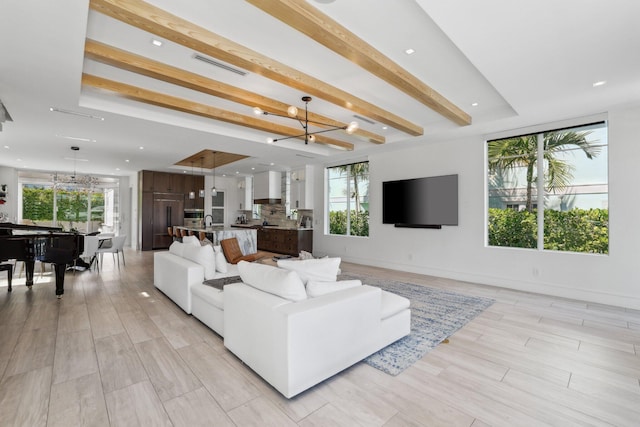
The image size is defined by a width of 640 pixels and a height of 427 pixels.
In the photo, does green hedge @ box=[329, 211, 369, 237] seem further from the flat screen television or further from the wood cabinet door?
the wood cabinet door

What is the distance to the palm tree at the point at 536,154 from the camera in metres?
4.57

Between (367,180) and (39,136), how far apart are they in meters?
6.56

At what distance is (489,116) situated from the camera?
15.0ft

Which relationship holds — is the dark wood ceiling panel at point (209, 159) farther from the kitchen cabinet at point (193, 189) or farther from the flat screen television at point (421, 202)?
the flat screen television at point (421, 202)

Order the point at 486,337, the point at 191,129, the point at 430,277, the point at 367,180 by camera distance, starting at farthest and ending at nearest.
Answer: the point at 367,180 < the point at 430,277 < the point at 191,129 < the point at 486,337

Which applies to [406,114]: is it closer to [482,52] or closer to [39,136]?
[482,52]

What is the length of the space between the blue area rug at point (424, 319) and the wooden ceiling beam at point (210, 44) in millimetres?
2850

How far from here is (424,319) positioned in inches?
139

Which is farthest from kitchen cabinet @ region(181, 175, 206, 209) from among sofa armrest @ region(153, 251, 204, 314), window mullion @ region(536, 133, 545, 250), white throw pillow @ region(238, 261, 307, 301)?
window mullion @ region(536, 133, 545, 250)

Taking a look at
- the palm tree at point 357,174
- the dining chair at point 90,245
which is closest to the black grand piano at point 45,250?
the dining chair at point 90,245

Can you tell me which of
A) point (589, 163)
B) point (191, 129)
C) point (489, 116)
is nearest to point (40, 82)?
point (191, 129)

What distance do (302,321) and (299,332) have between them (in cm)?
7

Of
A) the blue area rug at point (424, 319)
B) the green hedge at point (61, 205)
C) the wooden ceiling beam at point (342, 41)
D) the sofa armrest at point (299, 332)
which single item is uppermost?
the wooden ceiling beam at point (342, 41)

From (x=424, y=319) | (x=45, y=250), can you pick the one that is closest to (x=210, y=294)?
(x=424, y=319)
